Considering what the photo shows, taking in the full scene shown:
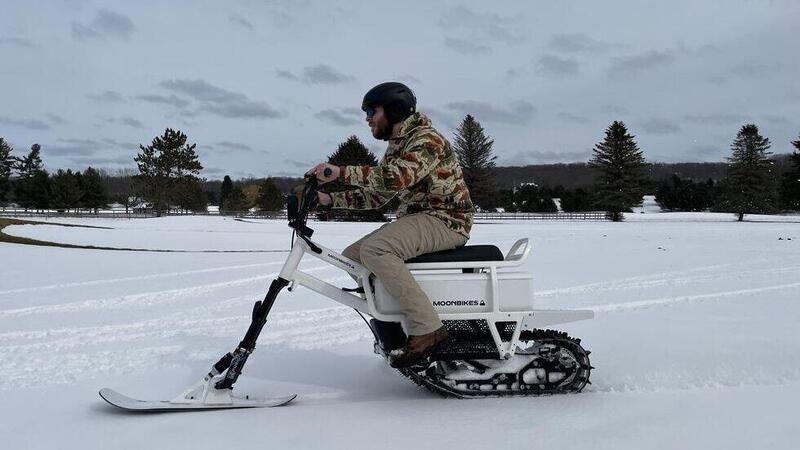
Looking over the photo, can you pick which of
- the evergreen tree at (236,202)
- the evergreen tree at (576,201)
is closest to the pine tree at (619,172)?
the evergreen tree at (576,201)

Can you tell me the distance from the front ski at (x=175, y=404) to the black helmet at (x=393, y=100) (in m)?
1.91

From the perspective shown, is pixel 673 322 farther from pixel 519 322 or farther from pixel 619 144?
pixel 619 144

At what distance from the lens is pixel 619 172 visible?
62281mm

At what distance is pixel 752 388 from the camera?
3.75 metres

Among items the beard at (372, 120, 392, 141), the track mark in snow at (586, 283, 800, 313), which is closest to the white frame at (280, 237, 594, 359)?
the beard at (372, 120, 392, 141)

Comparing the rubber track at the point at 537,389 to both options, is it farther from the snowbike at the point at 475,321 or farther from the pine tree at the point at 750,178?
the pine tree at the point at 750,178

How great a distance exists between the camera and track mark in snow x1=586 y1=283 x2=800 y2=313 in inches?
292

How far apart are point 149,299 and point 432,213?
6202 mm

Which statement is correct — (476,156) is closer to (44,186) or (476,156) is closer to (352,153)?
(352,153)

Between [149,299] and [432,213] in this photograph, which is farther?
[149,299]

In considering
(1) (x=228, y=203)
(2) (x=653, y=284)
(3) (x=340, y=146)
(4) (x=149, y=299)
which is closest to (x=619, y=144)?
(3) (x=340, y=146)

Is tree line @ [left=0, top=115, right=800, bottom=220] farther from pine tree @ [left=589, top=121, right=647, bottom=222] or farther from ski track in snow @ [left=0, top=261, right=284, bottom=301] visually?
ski track in snow @ [left=0, top=261, right=284, bottom=301]

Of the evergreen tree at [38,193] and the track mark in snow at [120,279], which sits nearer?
the track mark in snow at [120,279]

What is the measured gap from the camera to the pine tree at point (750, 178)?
6334 centimetres
